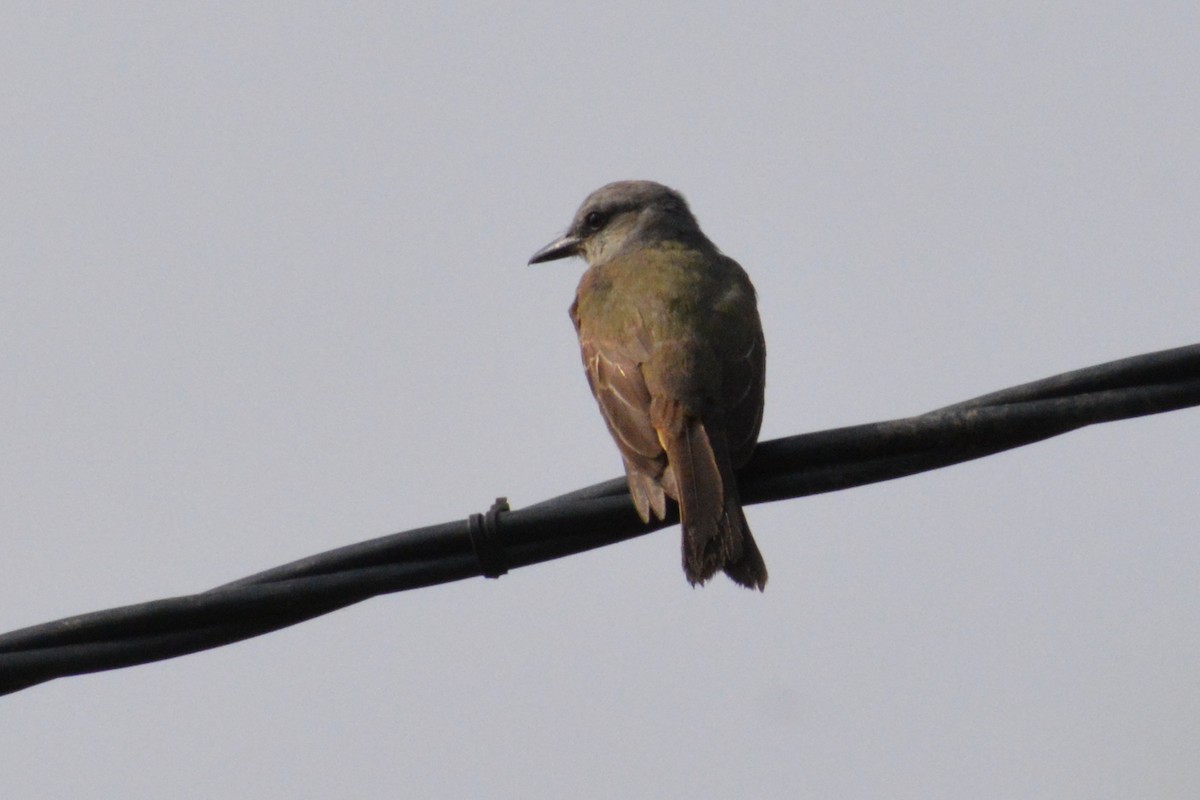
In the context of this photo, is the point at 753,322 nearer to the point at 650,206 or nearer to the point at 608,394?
the point at 608,394

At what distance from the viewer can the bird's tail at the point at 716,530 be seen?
18.3ft

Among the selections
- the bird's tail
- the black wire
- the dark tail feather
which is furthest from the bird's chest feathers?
the black wire

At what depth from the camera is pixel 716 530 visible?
5566 mm

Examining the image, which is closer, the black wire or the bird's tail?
the black wire

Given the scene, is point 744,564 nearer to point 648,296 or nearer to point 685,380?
point 685,380

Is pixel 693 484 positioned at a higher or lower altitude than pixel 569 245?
lower

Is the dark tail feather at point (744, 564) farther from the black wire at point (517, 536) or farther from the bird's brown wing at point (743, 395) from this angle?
the black wire at point (517, 536)

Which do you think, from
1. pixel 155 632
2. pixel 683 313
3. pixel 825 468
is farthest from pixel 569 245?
pixel 155 632

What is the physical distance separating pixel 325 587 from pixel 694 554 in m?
1.74

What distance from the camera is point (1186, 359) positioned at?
4.21m

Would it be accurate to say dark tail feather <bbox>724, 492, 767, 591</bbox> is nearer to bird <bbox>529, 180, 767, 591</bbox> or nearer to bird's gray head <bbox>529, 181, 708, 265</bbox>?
bird <bbox>529, 180, 767, 591</bbox>

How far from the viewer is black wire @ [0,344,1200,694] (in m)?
4.05

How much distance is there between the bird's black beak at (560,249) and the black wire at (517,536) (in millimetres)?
5125

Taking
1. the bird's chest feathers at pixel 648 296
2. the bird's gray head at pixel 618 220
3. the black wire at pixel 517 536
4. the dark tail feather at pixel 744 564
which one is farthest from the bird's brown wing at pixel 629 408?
the bird's gray head at pixel 618 220
